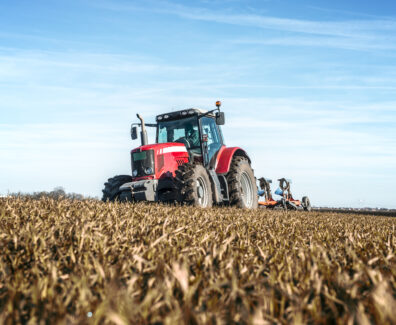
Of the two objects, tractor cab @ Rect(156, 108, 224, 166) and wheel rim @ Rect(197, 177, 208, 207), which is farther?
tractor cab @ Rect(156, 108, 224, 166)

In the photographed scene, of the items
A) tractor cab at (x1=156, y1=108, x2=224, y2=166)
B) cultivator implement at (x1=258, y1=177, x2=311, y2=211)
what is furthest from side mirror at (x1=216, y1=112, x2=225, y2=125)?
cultivator implement at (x1=258, y1=177, x2=311, y2=211)

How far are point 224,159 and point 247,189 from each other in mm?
1447

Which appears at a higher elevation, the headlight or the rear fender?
the rear fender

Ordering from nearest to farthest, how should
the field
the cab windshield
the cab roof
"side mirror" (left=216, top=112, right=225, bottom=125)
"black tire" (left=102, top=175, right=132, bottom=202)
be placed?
1. the field
2. "black tire" (left=102, top=175, right=132, bottom=202)
3. "side mirror" (left=216, top=112, right=225, bottom=125)
4. the cab roof
5. the cab windshield

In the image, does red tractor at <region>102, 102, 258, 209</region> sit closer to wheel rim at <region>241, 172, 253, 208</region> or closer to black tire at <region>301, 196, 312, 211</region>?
wheel rim at <region>241, 172, 253, 208</region>

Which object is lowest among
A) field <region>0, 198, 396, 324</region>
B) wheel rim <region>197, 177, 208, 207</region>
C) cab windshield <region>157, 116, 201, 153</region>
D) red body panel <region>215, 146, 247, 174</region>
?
field <region>0, 198, 396, 324</region>

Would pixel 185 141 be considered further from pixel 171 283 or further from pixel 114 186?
pixel 171 283

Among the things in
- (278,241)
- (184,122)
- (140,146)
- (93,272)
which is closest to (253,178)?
(184,122)

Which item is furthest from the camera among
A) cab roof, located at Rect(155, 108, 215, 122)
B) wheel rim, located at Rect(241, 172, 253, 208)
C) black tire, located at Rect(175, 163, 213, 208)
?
wheel rim, located at Rect(241, 172, 253, 208)

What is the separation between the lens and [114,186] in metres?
8.45

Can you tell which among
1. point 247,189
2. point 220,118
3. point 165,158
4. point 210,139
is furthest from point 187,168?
point 247,189

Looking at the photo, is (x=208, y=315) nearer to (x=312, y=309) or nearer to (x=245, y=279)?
(x=312, y=309)

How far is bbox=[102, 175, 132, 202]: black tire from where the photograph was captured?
27.7 ft

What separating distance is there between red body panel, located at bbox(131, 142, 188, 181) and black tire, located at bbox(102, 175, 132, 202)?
408 millimetres
